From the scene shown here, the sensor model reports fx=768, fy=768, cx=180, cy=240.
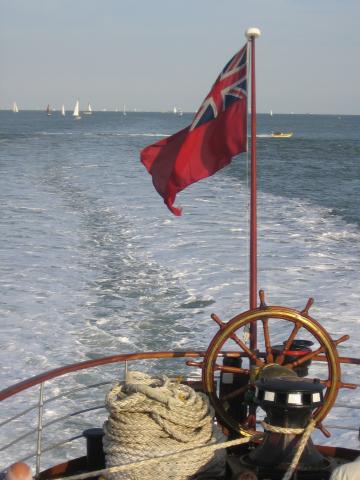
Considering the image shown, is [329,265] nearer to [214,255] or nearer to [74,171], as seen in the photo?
[214,255]

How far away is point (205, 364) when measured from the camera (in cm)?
334

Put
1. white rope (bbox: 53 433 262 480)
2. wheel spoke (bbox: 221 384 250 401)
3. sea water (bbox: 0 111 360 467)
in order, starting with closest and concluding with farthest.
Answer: white rope (bbox: 53 433 262 480), wheel spoke (bbox: 221 384 250 401), sea water (bbox: 0 111 360 467)

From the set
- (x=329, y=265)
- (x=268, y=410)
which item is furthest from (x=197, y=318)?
(x=268, y=410)

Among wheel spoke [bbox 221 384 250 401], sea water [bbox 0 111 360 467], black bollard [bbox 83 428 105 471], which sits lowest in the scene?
sea water [bbox 0 111 360 467]

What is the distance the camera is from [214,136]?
3.89 metres

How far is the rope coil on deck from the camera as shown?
118 inches

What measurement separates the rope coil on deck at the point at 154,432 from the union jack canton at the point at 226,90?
1493mm

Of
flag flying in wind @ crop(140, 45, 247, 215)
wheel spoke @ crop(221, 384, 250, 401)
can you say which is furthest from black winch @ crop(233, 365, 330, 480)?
flag flying in wind @ crop(140, 45, 247, 215)

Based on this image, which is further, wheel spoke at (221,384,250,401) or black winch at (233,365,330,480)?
wheel spoke at (221,384,250,401)

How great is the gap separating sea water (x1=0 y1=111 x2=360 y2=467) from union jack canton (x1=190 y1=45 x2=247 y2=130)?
123 inches

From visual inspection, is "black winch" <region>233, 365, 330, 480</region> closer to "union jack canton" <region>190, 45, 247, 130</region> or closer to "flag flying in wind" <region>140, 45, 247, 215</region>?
"flag flying in wind" <region>140, 45, 247, 215</region>

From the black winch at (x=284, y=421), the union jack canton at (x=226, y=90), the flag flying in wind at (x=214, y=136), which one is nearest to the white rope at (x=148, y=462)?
the black winch at (x=284, y=421)

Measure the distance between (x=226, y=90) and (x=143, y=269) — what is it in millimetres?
8615

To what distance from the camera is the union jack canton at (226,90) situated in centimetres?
379
